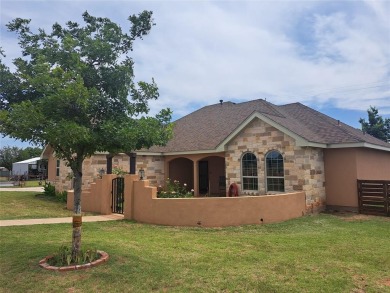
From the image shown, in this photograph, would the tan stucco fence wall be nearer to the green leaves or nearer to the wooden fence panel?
the wooden fence panel

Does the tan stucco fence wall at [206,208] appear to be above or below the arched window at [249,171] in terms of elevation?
below

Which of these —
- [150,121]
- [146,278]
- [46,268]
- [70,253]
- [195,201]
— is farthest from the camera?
[195,201]

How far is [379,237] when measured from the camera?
9.41m

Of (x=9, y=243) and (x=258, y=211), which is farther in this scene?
(x=258, y=211)

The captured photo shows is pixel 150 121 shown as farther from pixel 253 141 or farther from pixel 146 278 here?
pixel 253 141

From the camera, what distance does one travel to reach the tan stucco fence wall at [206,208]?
37.2 feet

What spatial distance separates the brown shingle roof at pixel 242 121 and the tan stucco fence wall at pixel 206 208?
337 cm

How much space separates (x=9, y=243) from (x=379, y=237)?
1063 cm

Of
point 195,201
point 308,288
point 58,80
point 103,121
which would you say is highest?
point 58,80

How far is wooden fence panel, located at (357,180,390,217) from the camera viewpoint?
13.0 m

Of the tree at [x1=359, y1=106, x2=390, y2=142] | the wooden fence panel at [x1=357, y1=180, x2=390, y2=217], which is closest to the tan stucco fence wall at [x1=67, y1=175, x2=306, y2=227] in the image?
the wooden fence panel at [x1=357, y1=180, x2=390, y2=217]

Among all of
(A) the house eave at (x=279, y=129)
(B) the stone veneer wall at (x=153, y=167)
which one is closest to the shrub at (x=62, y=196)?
(B) the stone veneer wall at (x=153, y=167)

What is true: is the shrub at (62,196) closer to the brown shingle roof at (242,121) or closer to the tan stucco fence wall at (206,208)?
the brown shingle roof at (242,121)

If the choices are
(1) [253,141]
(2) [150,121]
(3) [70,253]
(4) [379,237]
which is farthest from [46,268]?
(1) [253,141]
